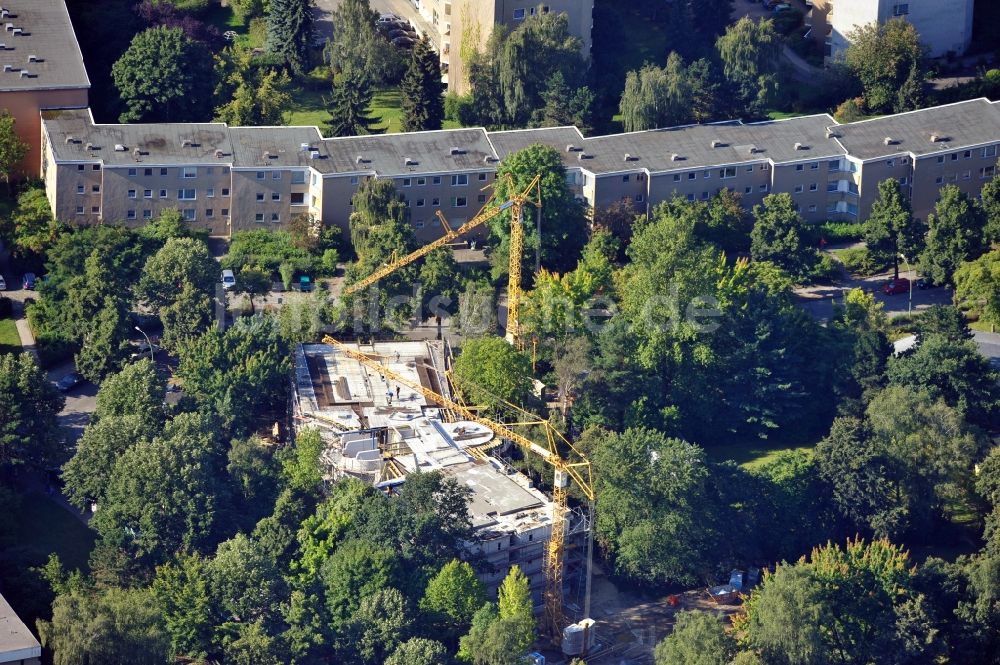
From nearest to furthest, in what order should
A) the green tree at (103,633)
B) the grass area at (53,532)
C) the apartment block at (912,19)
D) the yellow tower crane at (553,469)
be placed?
the green tree at (103,633), the yellow tower crane at (553,469), the grass area at (53,532), the apartment block at (912,19)

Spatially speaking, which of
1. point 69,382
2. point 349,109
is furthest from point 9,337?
point 349,109

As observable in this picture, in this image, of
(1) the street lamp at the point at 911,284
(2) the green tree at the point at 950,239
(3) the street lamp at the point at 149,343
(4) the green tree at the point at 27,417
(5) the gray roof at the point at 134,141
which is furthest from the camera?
(2) the green tree at the point at 950,239

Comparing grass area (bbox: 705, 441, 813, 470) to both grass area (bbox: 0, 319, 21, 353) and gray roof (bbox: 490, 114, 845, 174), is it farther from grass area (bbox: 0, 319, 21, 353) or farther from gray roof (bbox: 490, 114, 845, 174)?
grass area (bbox: 0, 319, 21, 353)

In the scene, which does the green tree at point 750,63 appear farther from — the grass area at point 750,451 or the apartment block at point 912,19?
the grass area at point 750,451

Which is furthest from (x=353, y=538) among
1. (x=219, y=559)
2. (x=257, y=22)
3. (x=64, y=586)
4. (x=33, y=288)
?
(x=257, y=22)

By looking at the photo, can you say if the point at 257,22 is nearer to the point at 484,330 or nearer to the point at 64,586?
the point at 484,330

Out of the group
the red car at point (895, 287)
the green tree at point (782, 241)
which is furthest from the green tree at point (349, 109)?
the red car at point (895, 287)

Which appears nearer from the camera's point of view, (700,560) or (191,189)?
(700,560)

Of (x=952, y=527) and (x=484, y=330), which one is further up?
(x=484, y=330)
